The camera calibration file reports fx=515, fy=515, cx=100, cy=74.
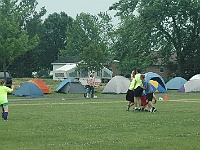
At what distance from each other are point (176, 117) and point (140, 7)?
40.7m

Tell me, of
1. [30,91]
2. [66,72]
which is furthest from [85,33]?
[30,91]

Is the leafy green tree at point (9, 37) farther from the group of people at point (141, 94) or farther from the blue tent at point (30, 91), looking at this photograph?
the group of people at point (141, 94)

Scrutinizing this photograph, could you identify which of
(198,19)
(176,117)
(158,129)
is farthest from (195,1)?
(158,129)

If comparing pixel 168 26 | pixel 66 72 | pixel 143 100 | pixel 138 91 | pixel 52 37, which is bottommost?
pixel 143 100

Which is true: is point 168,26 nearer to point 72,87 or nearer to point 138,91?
point 72,87

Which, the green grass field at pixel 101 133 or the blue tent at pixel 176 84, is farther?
the blue tent at pixel 176 84

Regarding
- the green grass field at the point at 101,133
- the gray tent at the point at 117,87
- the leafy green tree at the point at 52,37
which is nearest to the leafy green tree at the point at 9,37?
the gray tent at the point at 117,87

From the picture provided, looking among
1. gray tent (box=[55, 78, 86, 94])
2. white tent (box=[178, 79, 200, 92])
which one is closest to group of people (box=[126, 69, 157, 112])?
gray tent (box=[55, 78, 86, 94])

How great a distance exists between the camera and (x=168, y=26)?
5856 centimetres

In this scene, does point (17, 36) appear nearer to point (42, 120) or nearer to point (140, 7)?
point (140, 7)

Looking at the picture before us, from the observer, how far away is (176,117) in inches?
712

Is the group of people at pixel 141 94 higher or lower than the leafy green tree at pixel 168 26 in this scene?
lower

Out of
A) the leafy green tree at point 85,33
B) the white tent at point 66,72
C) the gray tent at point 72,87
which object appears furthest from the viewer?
the leafy green tree at point 85,33

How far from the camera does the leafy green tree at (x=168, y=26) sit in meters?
56.1
